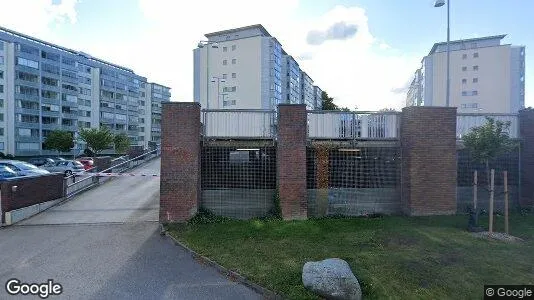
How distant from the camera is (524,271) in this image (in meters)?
6.53

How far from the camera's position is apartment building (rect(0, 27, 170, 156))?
5359 cm

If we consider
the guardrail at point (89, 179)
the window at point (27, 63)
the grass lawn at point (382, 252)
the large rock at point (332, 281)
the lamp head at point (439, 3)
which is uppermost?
the window at point (27, 63)

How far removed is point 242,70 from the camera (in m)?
64.6

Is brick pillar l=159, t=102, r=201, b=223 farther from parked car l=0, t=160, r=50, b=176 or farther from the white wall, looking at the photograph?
the white wall

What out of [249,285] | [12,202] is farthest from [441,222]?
[12,202]

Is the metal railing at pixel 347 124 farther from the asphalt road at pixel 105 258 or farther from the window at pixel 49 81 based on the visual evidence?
the window at pixel 49 81

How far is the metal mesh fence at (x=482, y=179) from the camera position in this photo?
1197 centimetres

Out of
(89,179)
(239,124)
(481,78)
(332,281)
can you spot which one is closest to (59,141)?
(89,179)

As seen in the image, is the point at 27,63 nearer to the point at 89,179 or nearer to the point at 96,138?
the point at 96,138

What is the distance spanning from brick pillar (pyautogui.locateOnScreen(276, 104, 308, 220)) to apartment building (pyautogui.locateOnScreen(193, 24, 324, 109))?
50.4 metres

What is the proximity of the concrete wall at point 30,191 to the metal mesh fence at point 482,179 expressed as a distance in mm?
15453

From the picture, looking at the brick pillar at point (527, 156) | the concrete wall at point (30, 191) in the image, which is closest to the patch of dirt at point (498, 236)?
the brick pillar at point (527, 156)

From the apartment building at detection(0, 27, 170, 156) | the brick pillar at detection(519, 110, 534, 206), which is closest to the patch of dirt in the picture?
the brick pillar at detection(519, 110, 534, 206)

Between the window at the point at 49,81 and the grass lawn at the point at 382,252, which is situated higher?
the window at the point at 49,81
